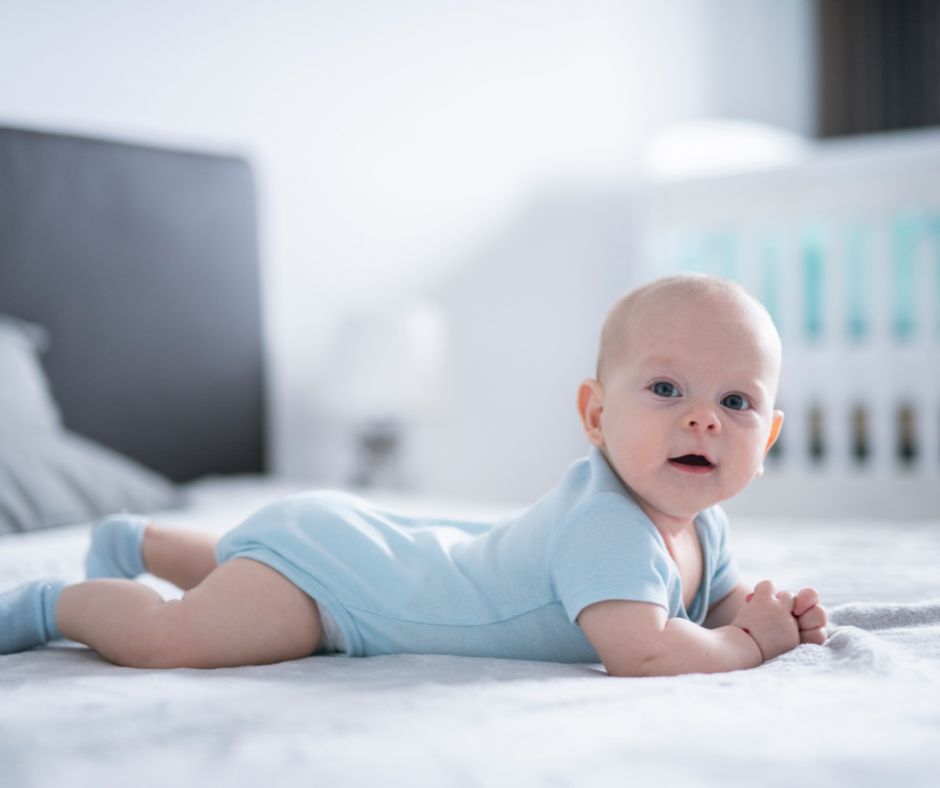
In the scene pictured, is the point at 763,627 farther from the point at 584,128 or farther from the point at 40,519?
the point at 584,128

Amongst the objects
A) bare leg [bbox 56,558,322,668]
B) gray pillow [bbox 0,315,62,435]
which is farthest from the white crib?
bare leg [bbox 56,558,322,668]

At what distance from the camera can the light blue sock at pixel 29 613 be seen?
3.41 feet

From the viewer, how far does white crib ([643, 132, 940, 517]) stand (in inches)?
105

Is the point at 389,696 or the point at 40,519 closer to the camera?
the point at 389,696

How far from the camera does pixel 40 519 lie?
66.3 inches

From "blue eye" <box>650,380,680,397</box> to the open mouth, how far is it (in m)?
0.05

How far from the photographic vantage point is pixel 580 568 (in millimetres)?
910

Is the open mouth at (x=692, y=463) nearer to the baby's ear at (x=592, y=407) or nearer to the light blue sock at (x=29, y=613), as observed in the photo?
the baby's ear at (x=592, y=407)

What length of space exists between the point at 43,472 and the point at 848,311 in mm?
1931

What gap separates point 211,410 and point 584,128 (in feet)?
4.93

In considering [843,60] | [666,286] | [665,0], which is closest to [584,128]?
[665,0]

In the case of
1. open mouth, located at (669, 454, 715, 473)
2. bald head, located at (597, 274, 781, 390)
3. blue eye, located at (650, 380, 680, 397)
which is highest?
bald head, located at (597, 274, 781, 390)

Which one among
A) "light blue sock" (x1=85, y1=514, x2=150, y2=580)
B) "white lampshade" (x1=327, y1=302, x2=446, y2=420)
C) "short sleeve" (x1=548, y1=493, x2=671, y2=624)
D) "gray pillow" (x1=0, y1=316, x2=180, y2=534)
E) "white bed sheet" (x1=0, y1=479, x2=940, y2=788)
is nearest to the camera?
"white bed sheet" (x1=0, y1=479, x2=940, y2=788)

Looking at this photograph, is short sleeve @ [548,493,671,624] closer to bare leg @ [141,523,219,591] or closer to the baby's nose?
the baby's nose
